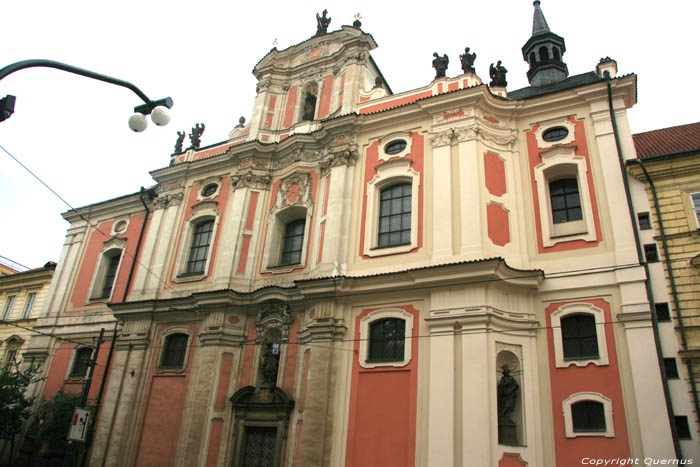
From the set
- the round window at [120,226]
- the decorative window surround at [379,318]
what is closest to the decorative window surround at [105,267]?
the round window at [120,226]

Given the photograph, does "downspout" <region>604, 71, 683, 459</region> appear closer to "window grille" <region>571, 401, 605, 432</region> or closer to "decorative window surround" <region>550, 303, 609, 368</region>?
"decorative window surround" <region>550, 303, 609, 368</region>

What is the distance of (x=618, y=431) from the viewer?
10.5 meters

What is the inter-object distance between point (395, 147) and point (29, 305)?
1841 centimetres

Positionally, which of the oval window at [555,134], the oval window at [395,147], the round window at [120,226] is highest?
the oval window at [395,147]

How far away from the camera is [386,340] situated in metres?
13.3

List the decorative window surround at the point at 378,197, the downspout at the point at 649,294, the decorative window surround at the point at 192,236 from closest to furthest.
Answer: the downspout at the point at 649,294 < the decorative window surround at the point at 378,197 < the decorative window surround at the point at 192,236

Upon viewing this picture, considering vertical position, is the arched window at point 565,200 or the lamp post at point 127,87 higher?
the arched window at point 565,200

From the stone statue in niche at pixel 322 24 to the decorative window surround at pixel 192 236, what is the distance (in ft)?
26.4

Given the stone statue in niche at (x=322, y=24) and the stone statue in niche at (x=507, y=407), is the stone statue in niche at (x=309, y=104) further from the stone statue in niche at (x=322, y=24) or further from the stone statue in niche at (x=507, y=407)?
the stone statue in niche at (x=507, y=407)

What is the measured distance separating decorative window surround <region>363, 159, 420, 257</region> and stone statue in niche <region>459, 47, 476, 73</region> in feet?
9.75

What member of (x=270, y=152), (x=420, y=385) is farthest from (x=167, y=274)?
(x=420, y=385)

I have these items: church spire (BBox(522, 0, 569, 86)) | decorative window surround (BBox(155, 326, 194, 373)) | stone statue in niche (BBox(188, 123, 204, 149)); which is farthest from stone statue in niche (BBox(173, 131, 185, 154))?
church spire (BBox(522, 0, 569, 86))

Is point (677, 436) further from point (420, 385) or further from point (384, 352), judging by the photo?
point (384, 352)

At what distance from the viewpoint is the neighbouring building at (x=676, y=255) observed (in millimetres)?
10281
